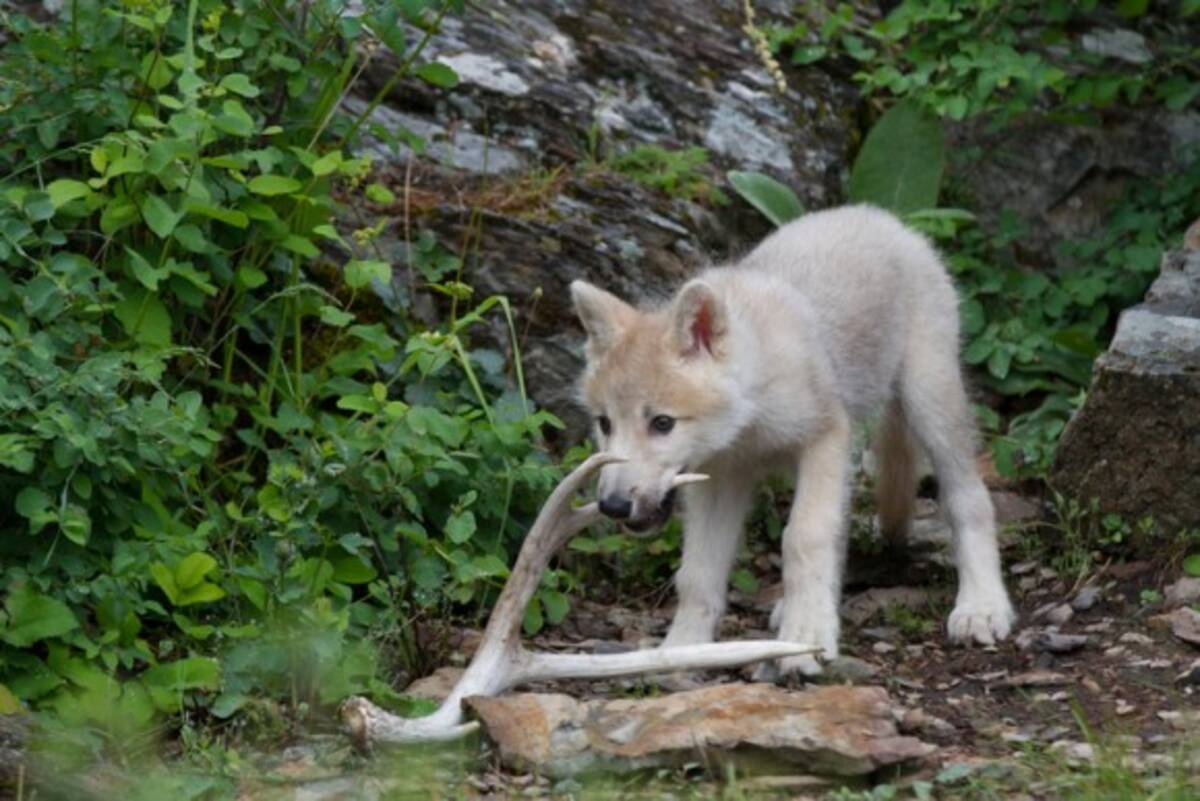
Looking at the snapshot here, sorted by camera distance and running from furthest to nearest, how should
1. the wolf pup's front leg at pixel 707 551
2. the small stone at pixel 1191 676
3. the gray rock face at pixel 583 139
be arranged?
the gray rock face at pixel 583 139, the wolf pup's front leg at pixel 707 551, the small stone at pixel 1191 676

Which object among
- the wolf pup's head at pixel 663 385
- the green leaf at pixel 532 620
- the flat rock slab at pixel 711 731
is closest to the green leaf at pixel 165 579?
the flat rock slab at pixel 711 731

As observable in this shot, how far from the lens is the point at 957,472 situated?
7074 mm

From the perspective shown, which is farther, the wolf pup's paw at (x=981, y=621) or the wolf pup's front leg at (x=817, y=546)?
the wolf pup's paw at (x=981, y=621)

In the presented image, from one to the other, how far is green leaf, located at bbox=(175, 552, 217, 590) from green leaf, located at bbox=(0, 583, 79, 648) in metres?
0.36

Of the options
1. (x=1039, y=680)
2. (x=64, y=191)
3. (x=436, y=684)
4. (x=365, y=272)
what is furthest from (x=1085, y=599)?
(x=64, y=191)

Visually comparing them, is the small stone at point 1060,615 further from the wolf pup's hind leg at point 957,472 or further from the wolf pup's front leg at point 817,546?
the wolf pup's front leg at point 817,546

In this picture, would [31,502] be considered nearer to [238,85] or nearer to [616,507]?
[238,85]

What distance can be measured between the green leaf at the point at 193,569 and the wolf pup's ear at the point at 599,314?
5.04 feet

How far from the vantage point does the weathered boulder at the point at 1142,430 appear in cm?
679

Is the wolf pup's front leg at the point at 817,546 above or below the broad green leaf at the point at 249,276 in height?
below

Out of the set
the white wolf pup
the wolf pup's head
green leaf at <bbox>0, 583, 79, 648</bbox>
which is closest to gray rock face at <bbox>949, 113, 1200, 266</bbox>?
the white wolf pup

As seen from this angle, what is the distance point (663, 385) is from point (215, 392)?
5.29 feet

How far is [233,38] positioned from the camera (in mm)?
6457

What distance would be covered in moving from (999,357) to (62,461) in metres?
4.65
